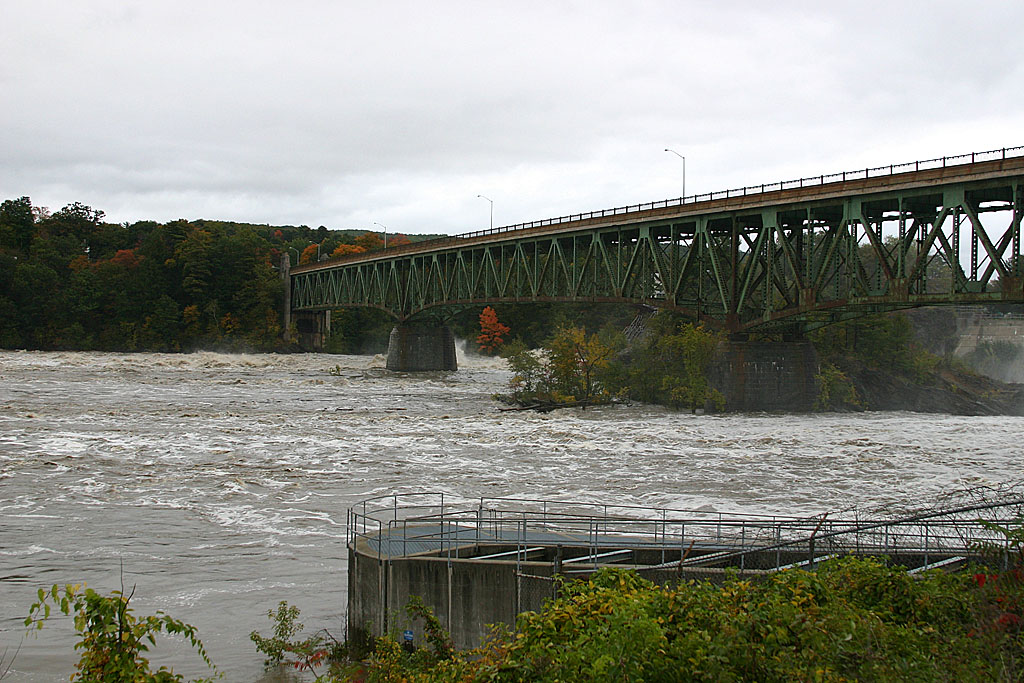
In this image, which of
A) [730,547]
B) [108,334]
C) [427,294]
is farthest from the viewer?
[108,334]

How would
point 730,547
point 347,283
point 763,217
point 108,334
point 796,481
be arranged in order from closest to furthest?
point 730,547, point 796,481, point 763,217, point 347,283, point 108,334

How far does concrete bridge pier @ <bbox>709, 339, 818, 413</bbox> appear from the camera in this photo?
54.0 meters

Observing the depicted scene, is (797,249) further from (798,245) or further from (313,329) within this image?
(313,329)

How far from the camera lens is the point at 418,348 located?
98.6 m

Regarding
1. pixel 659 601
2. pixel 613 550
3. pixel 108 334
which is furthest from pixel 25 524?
pixel 108 334

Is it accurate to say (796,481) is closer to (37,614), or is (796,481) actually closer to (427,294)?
(37,614)

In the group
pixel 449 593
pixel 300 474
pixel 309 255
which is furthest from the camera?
pixel 309 255

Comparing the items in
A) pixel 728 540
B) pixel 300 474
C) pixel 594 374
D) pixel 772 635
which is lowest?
pixel 300 474

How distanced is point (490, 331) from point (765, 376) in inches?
3389

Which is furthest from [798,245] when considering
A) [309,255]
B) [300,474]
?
[309,255]

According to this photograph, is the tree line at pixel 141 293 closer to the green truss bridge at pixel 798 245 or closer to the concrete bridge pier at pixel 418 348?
the concrete bridge pier at pixel 418 348

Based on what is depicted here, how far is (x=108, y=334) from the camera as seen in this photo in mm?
135875

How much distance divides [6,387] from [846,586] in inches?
2602

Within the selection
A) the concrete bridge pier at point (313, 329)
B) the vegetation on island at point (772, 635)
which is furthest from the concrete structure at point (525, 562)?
the concrete bridge pier at point (313, 329)
